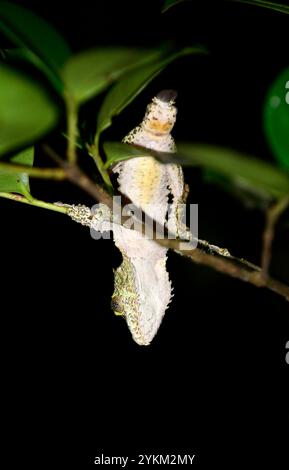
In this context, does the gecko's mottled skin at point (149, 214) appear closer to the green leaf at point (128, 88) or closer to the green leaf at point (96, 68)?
the green leaf at point (128, 88)

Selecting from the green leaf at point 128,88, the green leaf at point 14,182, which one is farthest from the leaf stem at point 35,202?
the green leaf at point 128,88

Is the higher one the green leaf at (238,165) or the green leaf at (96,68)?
the green leaf at (96,68)

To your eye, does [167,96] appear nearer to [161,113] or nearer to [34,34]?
[161,113]

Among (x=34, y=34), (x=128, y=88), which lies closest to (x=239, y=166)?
(x=128, y=88)

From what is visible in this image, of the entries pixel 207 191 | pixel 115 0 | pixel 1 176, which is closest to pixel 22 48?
pixel 1 176

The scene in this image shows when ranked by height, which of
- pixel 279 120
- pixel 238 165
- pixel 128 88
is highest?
pixel 279 120

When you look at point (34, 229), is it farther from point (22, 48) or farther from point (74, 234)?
point (22, 48)

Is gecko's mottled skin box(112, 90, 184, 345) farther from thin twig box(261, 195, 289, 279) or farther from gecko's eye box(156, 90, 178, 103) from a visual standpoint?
thin twig box(261, 195, 289, 279)

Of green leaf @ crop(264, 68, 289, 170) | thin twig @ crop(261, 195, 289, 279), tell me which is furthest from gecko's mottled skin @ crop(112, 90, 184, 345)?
thin twig @ crop(261, 195, 289, 279)
